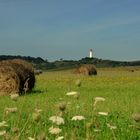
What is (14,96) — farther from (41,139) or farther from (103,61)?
(103,61)

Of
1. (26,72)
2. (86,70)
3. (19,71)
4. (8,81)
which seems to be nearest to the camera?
(8,81)

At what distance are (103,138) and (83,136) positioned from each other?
0.29 metres

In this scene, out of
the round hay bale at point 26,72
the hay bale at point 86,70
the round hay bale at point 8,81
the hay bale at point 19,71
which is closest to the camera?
the round hay bale at point 8,81

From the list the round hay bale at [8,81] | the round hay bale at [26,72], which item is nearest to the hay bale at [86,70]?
the round hay bale at [26,72]

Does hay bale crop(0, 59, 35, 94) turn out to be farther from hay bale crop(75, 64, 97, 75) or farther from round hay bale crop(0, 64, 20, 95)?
hay bale crop(75, 64, 97, 75)

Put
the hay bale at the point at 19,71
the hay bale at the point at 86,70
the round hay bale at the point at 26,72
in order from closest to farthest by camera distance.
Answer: the hay bale at the point at 19,71 < the round hay bale at the point at 26,72 < the hay bale at the point at 86,70

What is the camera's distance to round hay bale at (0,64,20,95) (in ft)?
87.4

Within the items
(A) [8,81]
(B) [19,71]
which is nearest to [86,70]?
(B) [19,71]

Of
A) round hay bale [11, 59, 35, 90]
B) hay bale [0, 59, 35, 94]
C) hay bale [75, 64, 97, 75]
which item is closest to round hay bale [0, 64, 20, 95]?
hay bale [0, 59, 35, 94]

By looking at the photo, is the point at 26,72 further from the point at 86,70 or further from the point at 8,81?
the point at 86,70

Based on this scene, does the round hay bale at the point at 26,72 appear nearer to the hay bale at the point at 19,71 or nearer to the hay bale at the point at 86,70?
the hay bale at the point at 19,71

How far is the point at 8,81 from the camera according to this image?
26.9 metres

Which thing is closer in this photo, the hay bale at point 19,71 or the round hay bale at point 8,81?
the round hay bale at point 8,81

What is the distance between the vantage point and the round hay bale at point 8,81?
26.6 m
